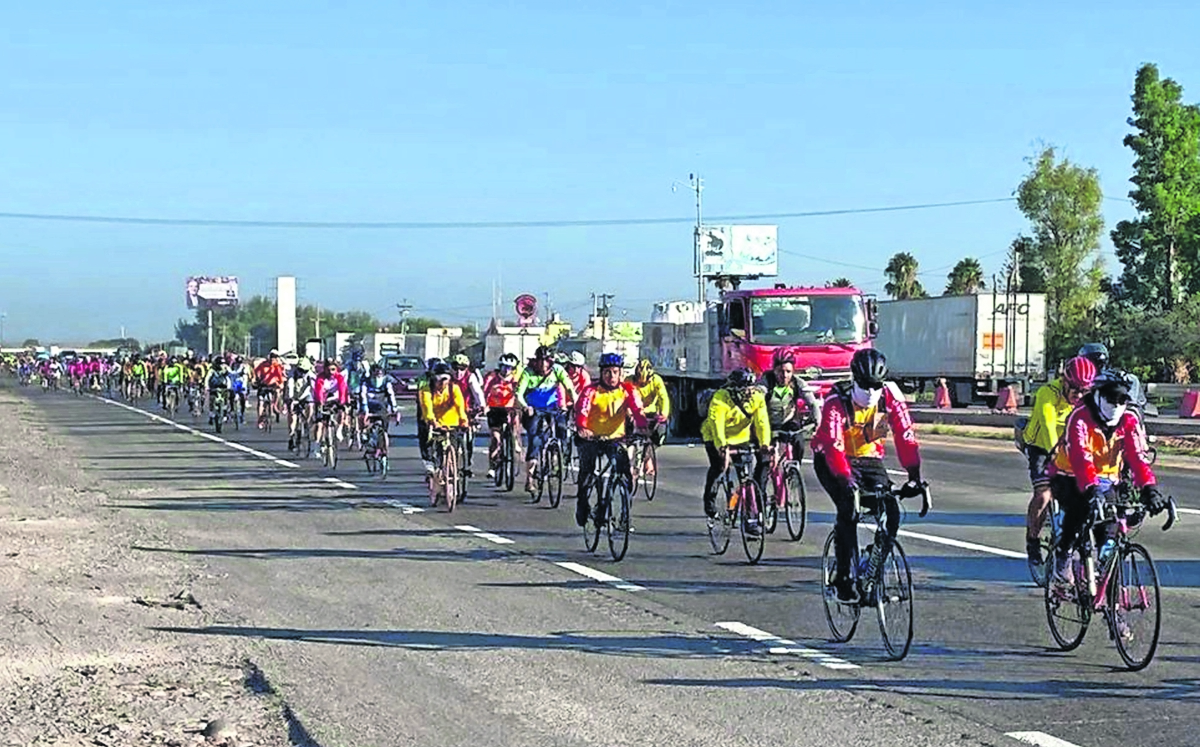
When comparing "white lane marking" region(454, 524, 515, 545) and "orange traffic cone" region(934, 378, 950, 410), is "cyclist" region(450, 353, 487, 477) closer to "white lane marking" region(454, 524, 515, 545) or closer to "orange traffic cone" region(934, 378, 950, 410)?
"white lane marking" region(454, 524, 515, 545)

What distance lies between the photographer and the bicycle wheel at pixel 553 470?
62.4 feet

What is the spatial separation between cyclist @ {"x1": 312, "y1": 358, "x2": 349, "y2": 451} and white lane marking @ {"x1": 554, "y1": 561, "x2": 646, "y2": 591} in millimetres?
13113

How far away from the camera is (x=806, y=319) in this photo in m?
28.3

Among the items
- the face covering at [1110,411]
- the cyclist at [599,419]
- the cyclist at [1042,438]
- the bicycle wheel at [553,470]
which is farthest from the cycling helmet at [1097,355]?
the bicycle wheel at [553,470]

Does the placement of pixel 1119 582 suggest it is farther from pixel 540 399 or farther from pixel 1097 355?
pixel 540 399

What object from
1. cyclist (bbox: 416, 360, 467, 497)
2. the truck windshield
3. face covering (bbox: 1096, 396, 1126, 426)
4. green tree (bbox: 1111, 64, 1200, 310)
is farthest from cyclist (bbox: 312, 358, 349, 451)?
green tree (bbox: 1111, 64, 1200, 310)

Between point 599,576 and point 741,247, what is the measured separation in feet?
197

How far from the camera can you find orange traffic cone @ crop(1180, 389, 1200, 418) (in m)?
37.7

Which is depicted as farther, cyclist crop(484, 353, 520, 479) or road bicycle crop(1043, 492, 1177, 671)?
cyclist crop(484, 353, 520, 479)

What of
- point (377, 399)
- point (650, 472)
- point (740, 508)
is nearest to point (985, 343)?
point (377, 399)

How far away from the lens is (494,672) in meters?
9.18

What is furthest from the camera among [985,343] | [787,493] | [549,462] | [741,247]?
[741,247]

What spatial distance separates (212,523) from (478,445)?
47.4 feet

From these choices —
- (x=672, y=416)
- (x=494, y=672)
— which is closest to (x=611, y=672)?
(x=494, y=672)
